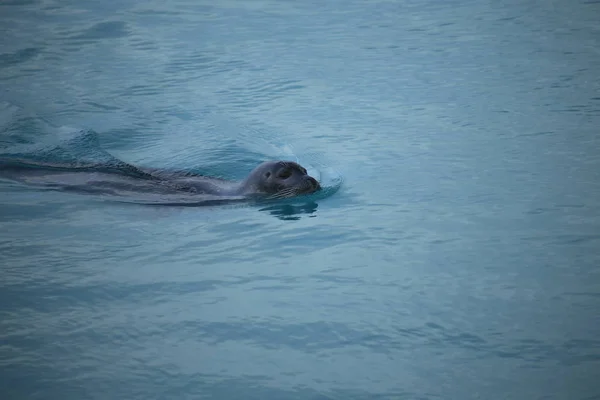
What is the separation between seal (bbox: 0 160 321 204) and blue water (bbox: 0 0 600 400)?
218 mm

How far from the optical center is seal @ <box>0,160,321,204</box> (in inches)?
350

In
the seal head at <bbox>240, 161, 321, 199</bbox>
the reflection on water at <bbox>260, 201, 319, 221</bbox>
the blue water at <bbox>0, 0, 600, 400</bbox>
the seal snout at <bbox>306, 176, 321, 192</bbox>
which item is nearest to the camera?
the blue water at <bbox>0, 0, 600, 400</bbox>

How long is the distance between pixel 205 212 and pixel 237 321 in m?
2.31

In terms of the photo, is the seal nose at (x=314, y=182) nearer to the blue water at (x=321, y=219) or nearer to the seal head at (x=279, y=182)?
the seal head at (x=279, y=182)

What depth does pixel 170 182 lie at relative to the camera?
9.25 meters

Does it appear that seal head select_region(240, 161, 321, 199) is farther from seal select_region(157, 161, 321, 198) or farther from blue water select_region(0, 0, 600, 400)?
blue water select_region(0, 0, 600, 400)

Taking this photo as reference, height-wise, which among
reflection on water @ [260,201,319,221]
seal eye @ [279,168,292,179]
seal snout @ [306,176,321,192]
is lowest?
reflection on water @ [260,201,319,221]

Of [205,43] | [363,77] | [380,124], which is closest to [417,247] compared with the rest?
[380,124]

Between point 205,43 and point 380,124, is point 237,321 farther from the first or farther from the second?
point 205,43

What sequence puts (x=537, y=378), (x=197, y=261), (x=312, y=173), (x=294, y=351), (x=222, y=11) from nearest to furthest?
(x=537, y=378) < (x=294, y=351) < (x=197, y=261) < (x=312, y=173) < (x=222, y=11)

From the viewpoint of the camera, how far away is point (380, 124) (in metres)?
11.4

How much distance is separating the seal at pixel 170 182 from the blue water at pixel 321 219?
22 cm

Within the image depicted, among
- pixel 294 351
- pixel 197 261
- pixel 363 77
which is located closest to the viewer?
pixel 294 351

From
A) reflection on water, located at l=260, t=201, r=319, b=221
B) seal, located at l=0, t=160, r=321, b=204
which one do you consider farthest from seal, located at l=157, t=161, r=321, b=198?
reflection on water, located at l=260, t=201, r=319, b=221
